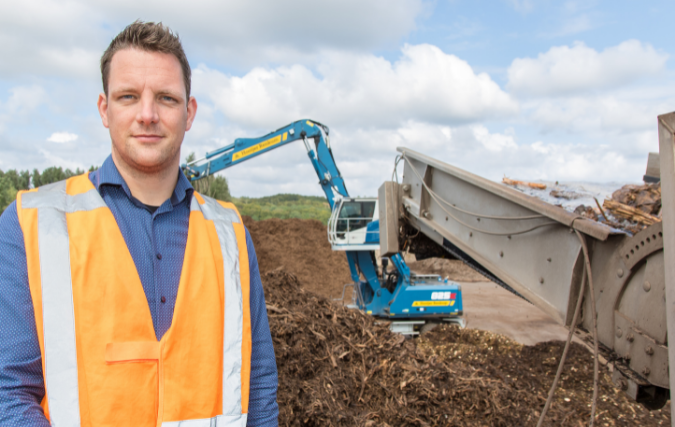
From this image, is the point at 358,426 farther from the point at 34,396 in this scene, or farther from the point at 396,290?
the point at 396,290

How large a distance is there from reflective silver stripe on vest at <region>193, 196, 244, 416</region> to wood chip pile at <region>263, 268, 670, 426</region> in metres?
2.19

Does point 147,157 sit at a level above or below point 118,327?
above

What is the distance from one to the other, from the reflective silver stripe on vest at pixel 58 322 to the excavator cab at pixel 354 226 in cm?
850

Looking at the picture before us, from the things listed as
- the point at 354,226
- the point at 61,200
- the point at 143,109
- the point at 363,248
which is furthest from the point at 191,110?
the point at 354,226

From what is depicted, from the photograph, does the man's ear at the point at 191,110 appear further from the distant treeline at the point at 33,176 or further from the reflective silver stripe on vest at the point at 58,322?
the distant treeline at the point at 33,176

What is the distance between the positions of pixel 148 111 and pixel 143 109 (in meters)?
0.02

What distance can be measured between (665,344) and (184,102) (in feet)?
8.09

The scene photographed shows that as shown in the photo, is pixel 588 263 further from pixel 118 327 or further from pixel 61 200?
pixel 61 200

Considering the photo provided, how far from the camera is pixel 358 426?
12.1ft

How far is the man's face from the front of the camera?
5.16ft

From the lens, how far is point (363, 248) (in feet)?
32.6

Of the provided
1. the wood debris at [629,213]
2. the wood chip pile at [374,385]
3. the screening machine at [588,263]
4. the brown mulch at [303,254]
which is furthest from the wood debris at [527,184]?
the brown mulch at [303,254]

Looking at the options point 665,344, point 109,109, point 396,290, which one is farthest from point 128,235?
point 396,290

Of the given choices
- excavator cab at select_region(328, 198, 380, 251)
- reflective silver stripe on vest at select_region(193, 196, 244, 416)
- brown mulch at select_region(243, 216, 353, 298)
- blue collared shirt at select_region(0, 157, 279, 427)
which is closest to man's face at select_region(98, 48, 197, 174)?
blue collared shirt at select_region(0, 157, 279, 427)
